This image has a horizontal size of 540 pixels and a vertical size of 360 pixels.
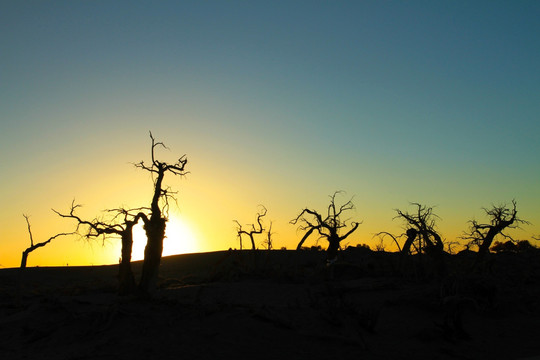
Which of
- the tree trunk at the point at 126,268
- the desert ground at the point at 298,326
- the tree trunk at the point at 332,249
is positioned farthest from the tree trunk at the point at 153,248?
the tree trunk at the point at 332,249

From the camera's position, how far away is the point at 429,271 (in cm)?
2586

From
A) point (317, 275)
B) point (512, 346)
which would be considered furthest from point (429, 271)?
point (512, 346)

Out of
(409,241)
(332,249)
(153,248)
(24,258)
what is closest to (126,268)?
(153,248)

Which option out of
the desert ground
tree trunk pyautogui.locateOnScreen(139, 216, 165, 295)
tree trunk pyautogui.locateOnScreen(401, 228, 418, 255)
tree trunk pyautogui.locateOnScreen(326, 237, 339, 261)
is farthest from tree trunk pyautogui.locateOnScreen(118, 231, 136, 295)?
tree trunk pyautogui.locateOnScreen(401, 228, 418, 255)

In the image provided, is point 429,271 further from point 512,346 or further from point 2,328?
point 2,328

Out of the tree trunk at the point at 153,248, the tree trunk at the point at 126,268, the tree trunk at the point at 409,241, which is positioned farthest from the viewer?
the tree trunk at the point at 409,241

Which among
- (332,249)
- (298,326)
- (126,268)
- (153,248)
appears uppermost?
(332,249)

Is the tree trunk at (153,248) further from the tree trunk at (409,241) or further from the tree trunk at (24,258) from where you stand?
the tree trunk at (409,241)

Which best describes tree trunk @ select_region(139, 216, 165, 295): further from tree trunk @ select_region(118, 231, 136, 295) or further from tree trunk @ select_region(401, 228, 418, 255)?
tree trunk @ select_region(401, 228, 418, 255)

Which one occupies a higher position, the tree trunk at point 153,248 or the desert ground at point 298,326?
the tree trunk at point 153,248

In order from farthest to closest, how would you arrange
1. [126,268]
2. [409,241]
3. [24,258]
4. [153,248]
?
[409,241], [24,258], [126,268], [153,248]

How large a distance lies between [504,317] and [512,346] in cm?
342

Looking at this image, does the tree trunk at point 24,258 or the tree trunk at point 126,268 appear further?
the tree trunk at point 24,258

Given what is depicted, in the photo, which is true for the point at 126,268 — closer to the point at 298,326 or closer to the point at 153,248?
the point at 153,248
